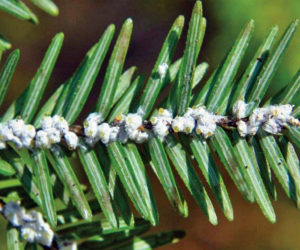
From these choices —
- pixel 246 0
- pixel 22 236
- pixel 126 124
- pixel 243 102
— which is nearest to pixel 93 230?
pixel 22 236

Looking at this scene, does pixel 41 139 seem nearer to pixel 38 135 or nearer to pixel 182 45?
pixel 38 135

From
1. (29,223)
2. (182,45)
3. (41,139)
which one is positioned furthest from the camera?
(182,45)

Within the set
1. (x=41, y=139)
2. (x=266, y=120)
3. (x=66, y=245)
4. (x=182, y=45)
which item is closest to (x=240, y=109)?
(x=266, y=120)

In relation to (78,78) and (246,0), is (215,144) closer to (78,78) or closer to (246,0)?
(78,78)

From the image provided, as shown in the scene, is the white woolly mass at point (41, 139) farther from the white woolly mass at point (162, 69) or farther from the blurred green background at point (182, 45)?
the blurred green background at point (182, 45)

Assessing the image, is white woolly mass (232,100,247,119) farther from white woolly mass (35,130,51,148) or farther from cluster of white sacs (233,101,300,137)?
white woolly mass (35,130,51,148)

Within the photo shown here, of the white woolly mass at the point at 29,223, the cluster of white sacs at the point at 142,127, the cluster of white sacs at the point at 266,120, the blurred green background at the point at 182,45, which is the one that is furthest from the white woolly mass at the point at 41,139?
the blurred green background at the point at 182,45
